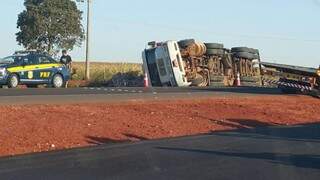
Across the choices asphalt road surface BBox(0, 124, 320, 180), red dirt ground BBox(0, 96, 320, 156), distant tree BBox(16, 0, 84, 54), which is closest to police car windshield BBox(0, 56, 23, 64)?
red dirt ground BBox(0, 96, 320, 156)

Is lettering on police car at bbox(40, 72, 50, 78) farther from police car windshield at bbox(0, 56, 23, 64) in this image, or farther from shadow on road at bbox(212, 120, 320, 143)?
shadow on road at bbox(212, 120, 320, 143)

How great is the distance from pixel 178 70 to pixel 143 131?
66.9 feet

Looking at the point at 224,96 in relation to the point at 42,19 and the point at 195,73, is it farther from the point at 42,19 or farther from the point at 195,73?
the point at 42,19

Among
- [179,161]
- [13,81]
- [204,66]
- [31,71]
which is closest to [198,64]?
[204,66]

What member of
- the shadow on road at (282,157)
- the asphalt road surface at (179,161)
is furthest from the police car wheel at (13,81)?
the shadow on road at (282,157)

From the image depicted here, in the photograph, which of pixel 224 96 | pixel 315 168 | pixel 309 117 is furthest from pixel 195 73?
pixel 315 168

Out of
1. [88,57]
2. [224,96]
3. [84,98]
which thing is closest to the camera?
[84,98]

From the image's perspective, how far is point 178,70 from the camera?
36.2m

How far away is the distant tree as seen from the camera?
203 ft

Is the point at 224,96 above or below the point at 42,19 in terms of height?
below

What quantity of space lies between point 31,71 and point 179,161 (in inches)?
828

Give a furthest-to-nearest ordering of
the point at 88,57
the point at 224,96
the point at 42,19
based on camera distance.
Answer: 1. the point at 42,19
2. the point at 88,57
3. the point at 224,96

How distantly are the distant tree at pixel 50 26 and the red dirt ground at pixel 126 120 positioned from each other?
128ft

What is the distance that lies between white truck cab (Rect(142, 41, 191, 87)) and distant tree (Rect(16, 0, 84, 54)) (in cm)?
2552
